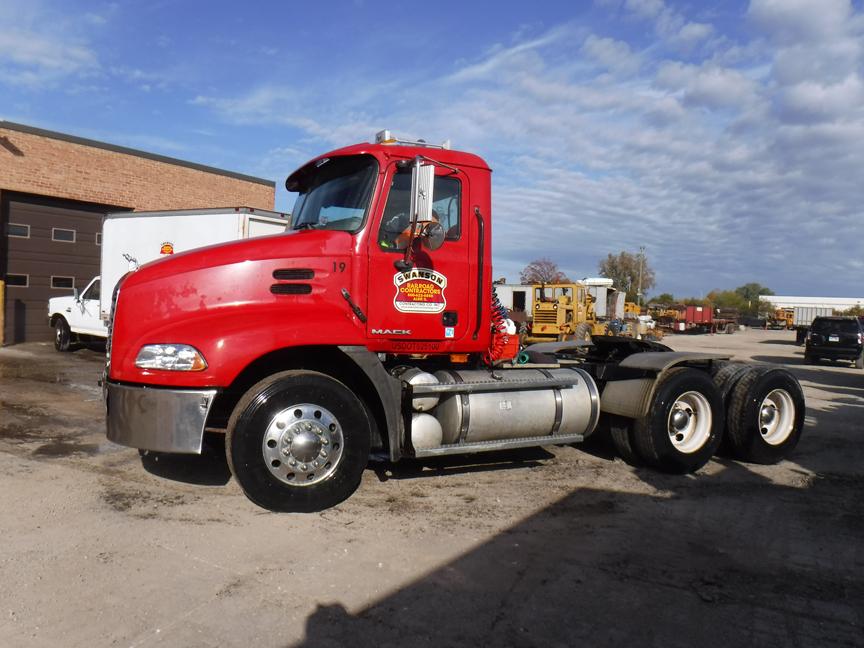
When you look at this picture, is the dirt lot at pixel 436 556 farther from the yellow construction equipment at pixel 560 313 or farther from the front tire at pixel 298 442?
the yellow construction equipment at pixel 560 313

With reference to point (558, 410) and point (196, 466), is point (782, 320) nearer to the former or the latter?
point (558, 410)

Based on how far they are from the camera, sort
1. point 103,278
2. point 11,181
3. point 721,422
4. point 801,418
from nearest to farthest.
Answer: point 721,422, point 801,418, point 103,278, point 11,181

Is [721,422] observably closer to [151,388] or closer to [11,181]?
[151,388]

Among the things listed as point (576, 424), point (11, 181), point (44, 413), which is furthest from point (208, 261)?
point (11, 181)

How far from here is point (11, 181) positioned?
1677 centimetres

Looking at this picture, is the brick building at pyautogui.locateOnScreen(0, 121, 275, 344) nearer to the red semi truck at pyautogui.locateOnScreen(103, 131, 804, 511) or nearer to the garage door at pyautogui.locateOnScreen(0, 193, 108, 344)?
the garage door at pyautogui.locateOnScreen(0, 193, 108, 344)

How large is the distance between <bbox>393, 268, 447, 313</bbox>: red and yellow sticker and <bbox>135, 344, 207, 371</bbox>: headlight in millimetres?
1673

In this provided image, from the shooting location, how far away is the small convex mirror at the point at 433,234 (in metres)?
5.26

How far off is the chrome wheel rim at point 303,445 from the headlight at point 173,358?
2.32 feet

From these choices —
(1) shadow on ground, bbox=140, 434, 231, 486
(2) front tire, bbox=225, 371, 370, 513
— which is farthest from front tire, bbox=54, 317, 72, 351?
(2) front tire, bbox=225, 371, 370, 513

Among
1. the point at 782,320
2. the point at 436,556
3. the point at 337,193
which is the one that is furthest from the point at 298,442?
the point at 782,320

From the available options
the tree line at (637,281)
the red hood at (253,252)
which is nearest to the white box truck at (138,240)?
the red hood at (253,252)

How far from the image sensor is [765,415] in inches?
288

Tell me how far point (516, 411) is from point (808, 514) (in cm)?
257
